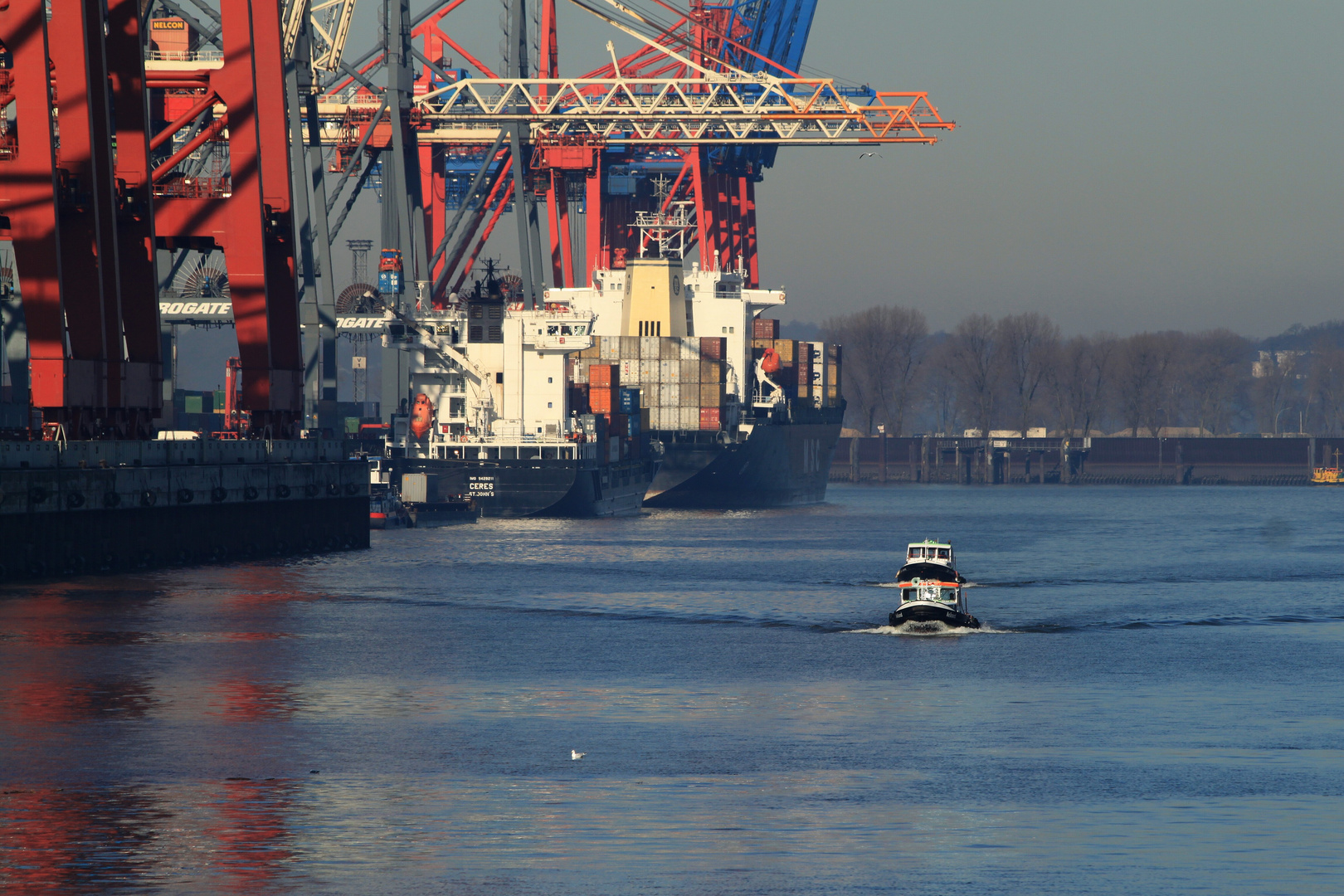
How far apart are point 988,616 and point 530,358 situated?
4880 cm

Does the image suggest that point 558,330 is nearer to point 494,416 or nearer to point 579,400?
point 494,416

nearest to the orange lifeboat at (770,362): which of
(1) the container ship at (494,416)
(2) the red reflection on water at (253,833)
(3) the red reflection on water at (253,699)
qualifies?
(1) the container ship at (494,416)

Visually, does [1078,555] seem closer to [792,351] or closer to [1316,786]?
[1316,786]

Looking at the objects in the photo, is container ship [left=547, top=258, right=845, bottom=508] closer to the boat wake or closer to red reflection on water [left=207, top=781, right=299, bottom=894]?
the boat wake

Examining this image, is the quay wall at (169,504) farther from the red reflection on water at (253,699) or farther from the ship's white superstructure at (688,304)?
the ship's white superstructure at (688,304)

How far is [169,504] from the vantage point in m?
57.5

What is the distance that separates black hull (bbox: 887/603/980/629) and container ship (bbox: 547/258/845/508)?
184ft

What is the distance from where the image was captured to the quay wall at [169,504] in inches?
1969

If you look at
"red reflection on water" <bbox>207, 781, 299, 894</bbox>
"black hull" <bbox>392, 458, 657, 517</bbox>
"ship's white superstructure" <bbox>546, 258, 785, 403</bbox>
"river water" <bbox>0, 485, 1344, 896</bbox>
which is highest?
"ship's white superstructure" <bbox>546, 258, 785, 403</bbox>

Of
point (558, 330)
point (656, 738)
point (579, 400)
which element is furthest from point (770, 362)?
point (656, 738)

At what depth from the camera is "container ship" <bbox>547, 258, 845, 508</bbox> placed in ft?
366

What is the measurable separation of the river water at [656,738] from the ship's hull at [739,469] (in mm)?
53133

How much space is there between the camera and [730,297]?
12444 cm

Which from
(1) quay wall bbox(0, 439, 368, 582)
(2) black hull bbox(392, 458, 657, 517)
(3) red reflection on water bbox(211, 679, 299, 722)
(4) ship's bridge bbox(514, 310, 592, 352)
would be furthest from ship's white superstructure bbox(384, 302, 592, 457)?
(3) red reflection on water bbox(211, 679, 299, 722)
